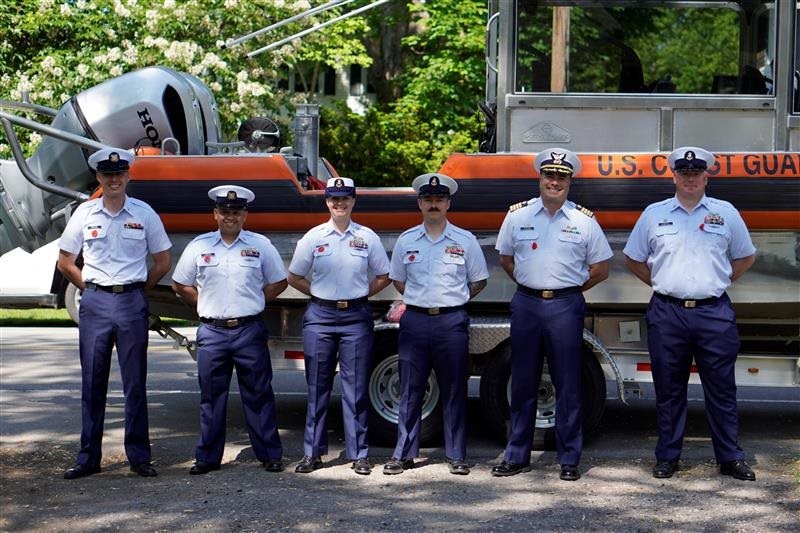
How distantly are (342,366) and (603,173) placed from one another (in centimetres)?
196

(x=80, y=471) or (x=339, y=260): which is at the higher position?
(x=339, y=260)

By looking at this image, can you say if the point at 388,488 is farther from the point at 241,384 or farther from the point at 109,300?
the point at 109,300

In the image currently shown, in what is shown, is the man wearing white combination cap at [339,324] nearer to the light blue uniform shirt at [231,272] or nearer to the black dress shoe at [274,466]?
the black dress shoe at [274,466]

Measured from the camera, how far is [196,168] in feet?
26.7

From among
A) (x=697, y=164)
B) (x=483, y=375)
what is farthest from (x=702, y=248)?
(x=483, y=375)

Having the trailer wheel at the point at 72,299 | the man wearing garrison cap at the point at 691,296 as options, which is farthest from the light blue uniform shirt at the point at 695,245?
the trailer wheel at the point at 72,299

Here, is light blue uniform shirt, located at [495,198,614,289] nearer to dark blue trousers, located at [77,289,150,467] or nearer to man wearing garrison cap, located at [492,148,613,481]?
man wearing garrison cap, located at [492,148,613,481]

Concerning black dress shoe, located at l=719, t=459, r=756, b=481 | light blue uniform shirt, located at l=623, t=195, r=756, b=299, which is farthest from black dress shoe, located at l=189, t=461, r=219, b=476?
black dress shoe, located at l=719, t=459, r=756, b=481

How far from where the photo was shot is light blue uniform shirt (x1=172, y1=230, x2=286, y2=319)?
7.57 meters

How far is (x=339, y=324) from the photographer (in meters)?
7.68

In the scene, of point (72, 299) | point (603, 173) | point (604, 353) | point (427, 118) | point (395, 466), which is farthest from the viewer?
point (427, 118)

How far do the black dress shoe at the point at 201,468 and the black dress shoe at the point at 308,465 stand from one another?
19.4 inches

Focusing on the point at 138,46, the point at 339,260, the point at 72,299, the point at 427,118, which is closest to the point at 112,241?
the point at 339,260

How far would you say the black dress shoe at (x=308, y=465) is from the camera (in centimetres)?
759
